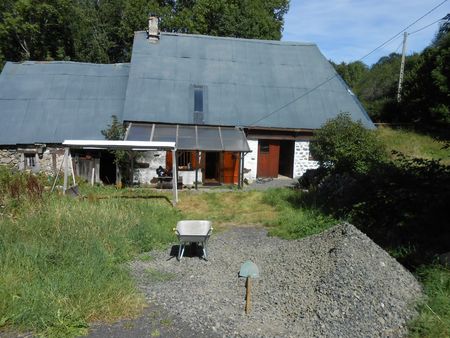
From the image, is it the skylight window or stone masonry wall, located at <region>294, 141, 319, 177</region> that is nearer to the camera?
the skylight window

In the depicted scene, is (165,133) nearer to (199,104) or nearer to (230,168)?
(199,104)

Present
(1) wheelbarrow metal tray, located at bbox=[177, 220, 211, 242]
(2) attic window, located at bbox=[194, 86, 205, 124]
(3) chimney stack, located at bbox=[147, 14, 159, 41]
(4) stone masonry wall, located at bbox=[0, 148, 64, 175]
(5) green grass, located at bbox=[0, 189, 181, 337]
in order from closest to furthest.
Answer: (5) green grass, located at bbox=[0, 189, 181, 337], (1) wheelbarrow metal tray, located at bbox=[177, 220, 211, 242], (4) stone masonry wall, located at bbox=[0, 148, 64, 175], (2) attic window, located at bbox=[194, 86, 205, 124], (3) chimney stack, located at bbox=[147, 14, 159, 41]

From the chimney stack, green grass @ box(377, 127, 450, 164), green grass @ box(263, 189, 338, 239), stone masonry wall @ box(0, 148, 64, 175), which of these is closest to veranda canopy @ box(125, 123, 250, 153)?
stone masonry wall @ box(0, 148, 64, 175)

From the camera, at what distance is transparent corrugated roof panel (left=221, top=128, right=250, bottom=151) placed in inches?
714

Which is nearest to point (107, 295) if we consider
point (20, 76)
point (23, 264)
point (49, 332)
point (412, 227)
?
point (49, 332)

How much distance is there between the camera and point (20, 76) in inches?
845

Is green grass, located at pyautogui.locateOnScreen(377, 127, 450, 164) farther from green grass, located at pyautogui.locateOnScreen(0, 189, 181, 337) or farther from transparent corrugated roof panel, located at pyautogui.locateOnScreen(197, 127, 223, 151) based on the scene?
green grass, located at pyautogui.locateOnScreen(0, 189, 181, 337)

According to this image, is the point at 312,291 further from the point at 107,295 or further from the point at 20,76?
the point at 20,76

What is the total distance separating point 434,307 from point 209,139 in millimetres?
13505

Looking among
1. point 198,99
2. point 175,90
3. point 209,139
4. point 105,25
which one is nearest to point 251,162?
point 209,139

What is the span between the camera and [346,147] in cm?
1559

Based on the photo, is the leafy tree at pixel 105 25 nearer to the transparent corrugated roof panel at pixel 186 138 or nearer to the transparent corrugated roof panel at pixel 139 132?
the transparent corrugated roof panel at pixel 139 132

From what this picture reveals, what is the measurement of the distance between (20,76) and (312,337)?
823 inches

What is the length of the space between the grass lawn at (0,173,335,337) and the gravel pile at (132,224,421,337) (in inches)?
25.6
